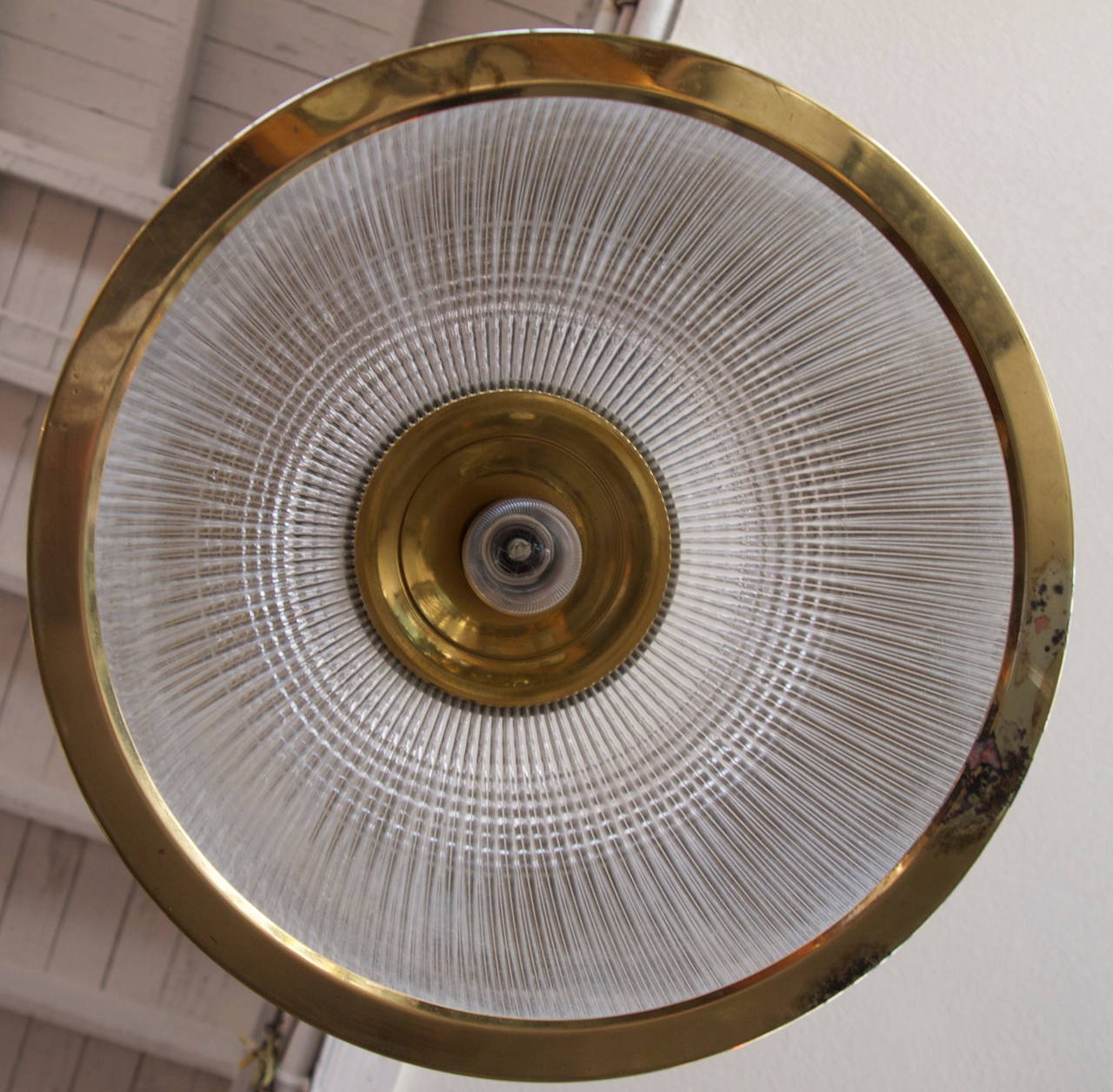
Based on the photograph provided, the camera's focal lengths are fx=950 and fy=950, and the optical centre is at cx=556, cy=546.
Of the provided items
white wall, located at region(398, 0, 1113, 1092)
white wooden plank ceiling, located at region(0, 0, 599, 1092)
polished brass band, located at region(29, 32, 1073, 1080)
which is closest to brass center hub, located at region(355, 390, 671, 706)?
polished brass band, located at region(29, 32, 1073, 1080)

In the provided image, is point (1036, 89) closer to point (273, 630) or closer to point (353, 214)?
point (353, 214)

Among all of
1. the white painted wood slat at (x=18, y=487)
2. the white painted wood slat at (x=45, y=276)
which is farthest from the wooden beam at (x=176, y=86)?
the white painted wood slat at (x=18, y=487)

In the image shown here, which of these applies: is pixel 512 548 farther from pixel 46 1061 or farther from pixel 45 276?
pixel 46 1061

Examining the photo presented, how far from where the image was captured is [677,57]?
0.44 meters

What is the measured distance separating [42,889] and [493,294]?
1744mm

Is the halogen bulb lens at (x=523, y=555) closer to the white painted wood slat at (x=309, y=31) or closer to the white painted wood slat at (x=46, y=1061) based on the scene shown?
the white painted wood slat at (x=309, y=31)

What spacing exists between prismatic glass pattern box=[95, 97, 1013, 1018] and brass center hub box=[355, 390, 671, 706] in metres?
0.03

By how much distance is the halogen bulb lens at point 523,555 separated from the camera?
0.59m

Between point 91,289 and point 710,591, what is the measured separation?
1407mm

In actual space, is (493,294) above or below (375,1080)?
above

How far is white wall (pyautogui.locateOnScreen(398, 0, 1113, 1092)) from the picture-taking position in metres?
Answer: 1.11

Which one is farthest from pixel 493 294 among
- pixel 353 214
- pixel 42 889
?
pixel 42 889

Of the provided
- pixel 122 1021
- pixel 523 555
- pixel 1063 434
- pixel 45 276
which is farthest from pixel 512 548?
pixel 122 1021

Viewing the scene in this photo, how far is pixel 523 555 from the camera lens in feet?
1.93
